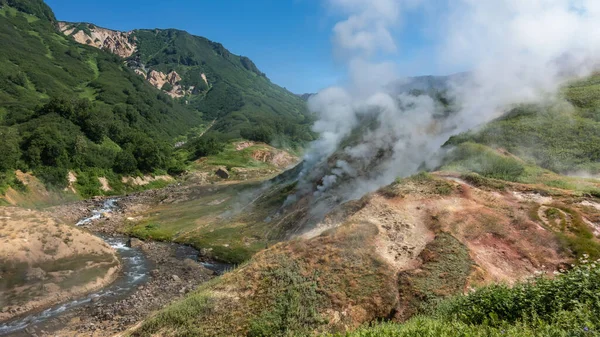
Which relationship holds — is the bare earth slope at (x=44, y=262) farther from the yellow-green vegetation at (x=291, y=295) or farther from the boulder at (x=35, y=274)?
the yellow-green vegetation at (x=291, y=295)

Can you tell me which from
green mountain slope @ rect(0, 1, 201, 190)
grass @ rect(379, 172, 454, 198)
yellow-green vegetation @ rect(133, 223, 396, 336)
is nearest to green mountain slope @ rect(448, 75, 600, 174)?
grass @ rect(379, 172, 454, 198)

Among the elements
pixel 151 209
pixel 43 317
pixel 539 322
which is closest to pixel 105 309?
pixel 43 317

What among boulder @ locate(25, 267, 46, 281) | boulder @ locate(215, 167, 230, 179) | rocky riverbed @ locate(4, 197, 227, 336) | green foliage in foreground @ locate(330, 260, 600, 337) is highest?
green foliage in foreground @ locate(330, 260, 600, 337)

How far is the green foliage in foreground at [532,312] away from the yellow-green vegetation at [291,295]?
6088 mm

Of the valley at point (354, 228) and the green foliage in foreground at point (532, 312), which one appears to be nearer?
the green foliage in foreground at point (532, 312)

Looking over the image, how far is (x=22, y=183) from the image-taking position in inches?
2066

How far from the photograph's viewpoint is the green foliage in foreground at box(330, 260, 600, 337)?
7113mm

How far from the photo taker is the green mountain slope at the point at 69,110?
59.7m


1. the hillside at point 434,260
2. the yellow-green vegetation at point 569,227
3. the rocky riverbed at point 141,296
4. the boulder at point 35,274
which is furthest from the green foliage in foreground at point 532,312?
the boulder at point 35,274

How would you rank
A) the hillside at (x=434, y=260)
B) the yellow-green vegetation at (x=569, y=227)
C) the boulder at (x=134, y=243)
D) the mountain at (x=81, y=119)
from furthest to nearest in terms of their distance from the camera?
the mountain at (x=81, y=119) → the boulder at (x=134, y=243) → the yellow-green vegetation at (x=569, y=227) → the hillside at (x=434, y=260)

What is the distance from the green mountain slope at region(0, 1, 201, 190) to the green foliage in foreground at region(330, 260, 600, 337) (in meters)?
63.3

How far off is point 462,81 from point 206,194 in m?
50.5

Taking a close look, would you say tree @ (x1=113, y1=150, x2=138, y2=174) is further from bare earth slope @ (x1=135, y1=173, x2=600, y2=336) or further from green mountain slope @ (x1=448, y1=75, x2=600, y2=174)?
green mountain slope @ (x1=448, y1=75, x2=600, y2=174)

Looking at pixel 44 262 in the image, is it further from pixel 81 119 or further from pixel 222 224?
pixel 81 119
